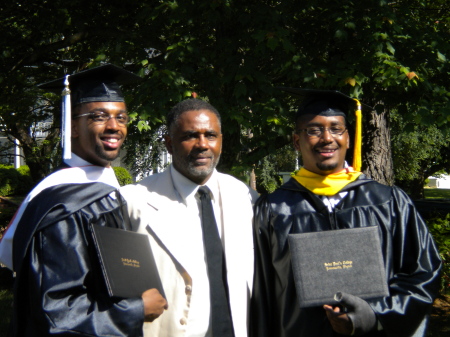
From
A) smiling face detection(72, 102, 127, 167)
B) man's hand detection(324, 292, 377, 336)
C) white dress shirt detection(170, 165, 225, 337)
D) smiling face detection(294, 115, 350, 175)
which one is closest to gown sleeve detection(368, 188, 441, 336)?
man's hand detection(324, 292, 377, 336)

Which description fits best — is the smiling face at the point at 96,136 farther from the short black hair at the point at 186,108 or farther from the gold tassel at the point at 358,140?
the gold tassel at the point at 358,140

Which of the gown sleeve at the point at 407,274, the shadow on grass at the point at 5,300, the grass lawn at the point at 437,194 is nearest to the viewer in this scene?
the gown sleeve at the point at 407,274

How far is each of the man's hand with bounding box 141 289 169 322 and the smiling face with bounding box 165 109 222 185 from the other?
28.5 inches

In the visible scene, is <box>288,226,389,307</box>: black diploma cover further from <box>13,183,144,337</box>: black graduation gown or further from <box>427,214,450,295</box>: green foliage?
<box>427,214,450,295</box>: green foliage

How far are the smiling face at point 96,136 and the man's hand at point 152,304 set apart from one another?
738 mm

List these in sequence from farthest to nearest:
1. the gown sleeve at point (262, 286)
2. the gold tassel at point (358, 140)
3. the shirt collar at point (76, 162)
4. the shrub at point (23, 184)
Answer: the shrub at point (23, 184) → the gold tassel at point (358, 140) → the gown sleeve at point (262, 286) → the shirt collar at point (76, 162)

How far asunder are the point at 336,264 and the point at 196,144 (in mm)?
965

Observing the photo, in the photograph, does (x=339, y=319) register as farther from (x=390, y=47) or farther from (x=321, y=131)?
(x=390, y=47)

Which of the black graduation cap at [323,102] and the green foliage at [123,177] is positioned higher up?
the green foliage at [123,177]

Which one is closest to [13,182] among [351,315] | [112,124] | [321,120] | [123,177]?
[123,177]

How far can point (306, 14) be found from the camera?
662 centimetres

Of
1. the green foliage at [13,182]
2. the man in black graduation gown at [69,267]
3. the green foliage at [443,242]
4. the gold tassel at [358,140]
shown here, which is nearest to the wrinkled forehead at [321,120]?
the gold tassel at [358,140]

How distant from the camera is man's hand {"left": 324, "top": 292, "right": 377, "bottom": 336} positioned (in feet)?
8.25

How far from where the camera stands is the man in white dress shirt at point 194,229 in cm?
273
